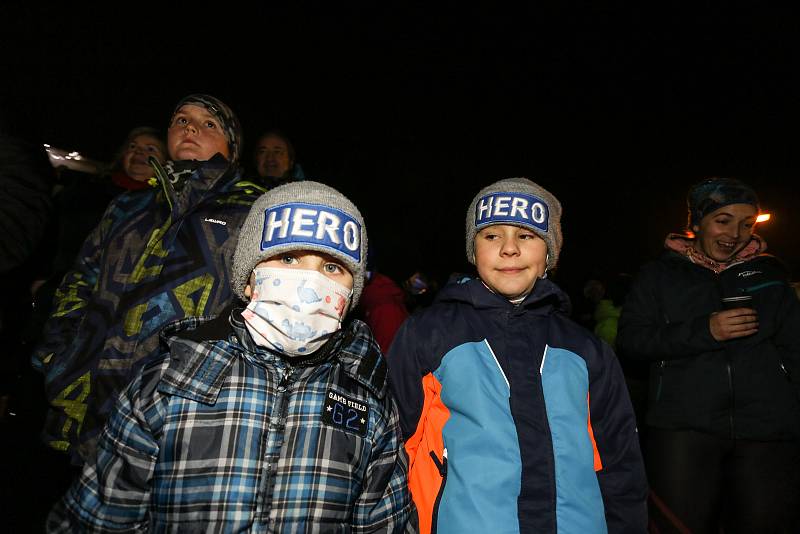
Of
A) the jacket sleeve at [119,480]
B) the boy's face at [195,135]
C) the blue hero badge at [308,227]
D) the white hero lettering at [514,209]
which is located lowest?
the jacket sleeve at [119,480]

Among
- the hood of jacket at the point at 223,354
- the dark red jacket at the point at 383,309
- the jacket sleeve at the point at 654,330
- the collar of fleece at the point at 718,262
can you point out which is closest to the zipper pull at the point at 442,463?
the hood of jacket at the point at 223,354

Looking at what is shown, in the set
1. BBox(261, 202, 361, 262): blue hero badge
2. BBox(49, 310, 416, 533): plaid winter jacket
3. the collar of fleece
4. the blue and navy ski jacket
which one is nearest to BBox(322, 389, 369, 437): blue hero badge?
BBox(49, 310, 416, 533): plaid winter jacket

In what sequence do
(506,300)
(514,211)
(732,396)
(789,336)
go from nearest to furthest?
(506,300) < (514,211) < (732,396) < (789,336)

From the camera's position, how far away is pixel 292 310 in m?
1.58

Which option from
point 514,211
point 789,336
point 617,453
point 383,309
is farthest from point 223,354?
point 789,336

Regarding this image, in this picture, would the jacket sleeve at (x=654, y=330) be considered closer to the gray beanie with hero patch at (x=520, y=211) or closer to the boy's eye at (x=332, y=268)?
the gray beanie with hero patch at (x=520, y=211)

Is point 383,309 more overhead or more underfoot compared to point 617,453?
more overhead

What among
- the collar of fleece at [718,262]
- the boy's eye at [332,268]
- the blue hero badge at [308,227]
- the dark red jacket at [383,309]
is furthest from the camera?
the dark red jacket at [383,309]

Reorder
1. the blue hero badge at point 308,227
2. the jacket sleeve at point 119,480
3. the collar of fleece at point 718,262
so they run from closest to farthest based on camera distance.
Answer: the jacket sleeve at point 119,480
the blue hero badge at point 308,227
the collar of fleece at point 718,262

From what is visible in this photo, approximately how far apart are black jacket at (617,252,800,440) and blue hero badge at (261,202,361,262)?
2129 mm

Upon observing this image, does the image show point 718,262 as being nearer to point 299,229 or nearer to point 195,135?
point 299,229

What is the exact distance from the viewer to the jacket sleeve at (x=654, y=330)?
2613 millimetres

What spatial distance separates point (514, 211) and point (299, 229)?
1127 mm

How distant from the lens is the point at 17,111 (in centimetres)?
178
